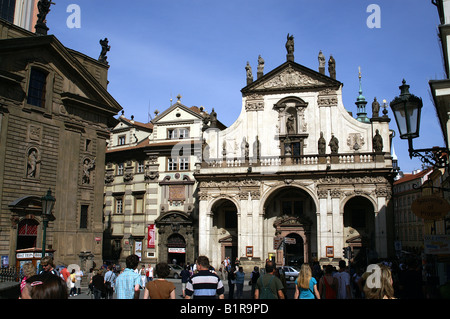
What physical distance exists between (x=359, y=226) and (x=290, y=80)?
43.8 ft

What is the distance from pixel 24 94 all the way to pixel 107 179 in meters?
20.4

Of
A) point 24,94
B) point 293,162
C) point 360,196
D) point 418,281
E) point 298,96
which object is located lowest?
point 418,281

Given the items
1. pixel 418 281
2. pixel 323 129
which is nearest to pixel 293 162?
pixel 323 129

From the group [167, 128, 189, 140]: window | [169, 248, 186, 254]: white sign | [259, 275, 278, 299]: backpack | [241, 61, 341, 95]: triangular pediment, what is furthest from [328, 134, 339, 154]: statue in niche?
[259, 275, 278, 299]: backpack

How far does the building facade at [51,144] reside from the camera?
24.5 metres

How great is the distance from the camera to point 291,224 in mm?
36719

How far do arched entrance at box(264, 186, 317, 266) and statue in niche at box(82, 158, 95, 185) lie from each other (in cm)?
1425

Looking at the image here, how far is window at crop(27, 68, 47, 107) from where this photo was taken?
1035 inches

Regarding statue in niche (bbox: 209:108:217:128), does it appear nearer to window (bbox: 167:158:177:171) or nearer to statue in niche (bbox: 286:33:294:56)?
window (bbox: 167:158:177:171)

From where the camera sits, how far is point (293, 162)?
35750mm

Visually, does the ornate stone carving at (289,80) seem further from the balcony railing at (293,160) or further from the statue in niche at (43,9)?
the statue in niche at (43,9)

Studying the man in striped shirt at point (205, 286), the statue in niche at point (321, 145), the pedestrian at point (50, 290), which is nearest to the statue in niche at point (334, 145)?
the statue in niche at point (321, 145)
